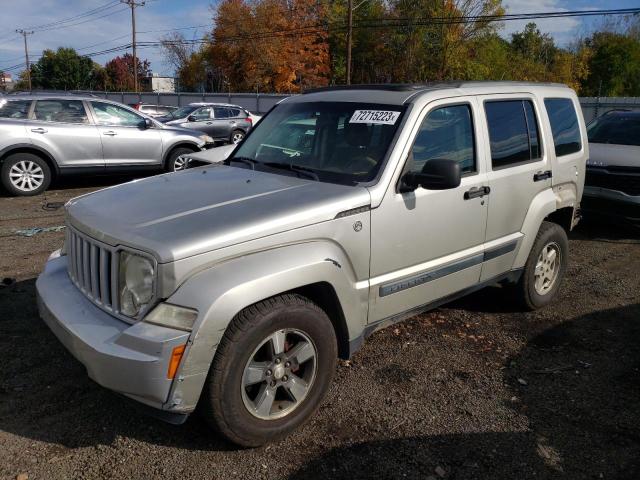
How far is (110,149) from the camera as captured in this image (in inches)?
399

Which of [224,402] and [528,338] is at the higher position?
[224,402]

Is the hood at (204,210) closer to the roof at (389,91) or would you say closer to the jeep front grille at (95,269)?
the jeep front grille at (95,269)

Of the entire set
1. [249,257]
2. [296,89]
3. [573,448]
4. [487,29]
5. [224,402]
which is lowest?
[573,448]

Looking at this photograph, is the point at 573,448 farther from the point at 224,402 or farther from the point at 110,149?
the point at 110,149

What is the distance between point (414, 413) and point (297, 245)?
4.35ft

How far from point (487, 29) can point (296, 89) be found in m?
17.4

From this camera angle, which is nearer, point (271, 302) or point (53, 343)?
point (271, 302)

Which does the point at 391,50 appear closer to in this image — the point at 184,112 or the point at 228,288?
the point at 184,112

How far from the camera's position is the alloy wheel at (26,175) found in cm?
939

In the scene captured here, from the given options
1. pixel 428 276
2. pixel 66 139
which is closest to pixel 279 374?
pixel 428 276

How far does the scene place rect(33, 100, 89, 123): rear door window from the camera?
9.66 m

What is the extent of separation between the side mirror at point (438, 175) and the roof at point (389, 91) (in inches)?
23.7

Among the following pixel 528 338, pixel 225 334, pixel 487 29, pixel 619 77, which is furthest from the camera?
pixel 619 77

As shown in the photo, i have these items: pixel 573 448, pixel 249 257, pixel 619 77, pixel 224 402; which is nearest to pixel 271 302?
pixel 249 257
